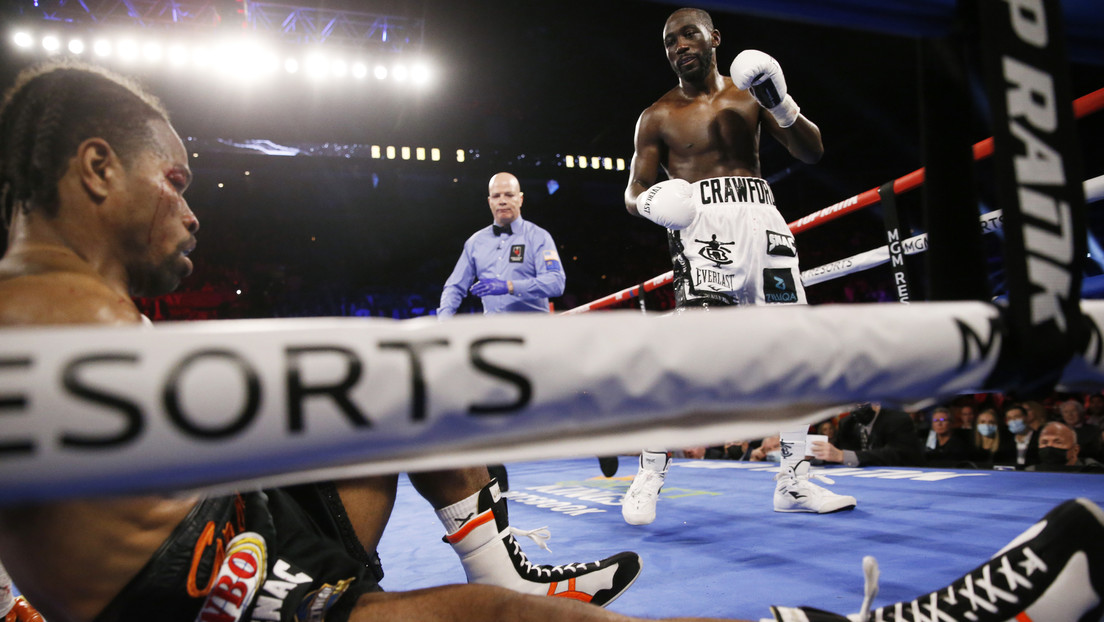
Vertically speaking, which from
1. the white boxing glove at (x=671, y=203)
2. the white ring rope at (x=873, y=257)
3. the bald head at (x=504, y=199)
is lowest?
the white ring rope at (x=873, y=257)

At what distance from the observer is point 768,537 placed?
1.64 metres

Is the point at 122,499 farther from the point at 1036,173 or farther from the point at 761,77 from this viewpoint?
the point at 761,77

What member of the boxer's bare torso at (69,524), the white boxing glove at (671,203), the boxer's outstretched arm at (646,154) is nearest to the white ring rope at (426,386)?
the boxer's bare torso at (69,524)

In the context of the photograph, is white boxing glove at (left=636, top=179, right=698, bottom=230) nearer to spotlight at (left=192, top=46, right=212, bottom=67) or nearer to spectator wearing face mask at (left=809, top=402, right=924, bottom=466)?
spectator wearing face mask at (left=809, top=402, right=924, bottom=466)

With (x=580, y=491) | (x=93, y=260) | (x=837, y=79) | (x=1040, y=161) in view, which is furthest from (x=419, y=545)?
(x=837, y=79)

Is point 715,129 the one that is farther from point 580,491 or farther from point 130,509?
point 130,509

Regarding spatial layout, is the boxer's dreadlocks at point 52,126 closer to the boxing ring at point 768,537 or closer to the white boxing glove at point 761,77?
the boxing ring at point 768,537

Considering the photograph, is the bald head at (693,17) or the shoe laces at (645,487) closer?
the shoe laces at (645,487)

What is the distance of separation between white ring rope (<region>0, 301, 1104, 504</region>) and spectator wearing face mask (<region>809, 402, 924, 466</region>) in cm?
269

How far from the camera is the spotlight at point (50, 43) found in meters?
6.92

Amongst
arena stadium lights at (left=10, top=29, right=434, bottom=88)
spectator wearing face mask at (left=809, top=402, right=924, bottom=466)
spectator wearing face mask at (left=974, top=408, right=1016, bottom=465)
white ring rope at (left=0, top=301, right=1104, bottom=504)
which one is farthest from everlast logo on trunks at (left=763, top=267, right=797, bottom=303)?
arena stadium lights at (left=10, top=29, right=434, bottom=88)

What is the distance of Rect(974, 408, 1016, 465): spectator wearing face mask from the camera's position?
3514 mm

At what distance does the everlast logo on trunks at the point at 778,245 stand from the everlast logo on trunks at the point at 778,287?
49 millimetres

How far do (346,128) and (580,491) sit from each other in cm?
894
